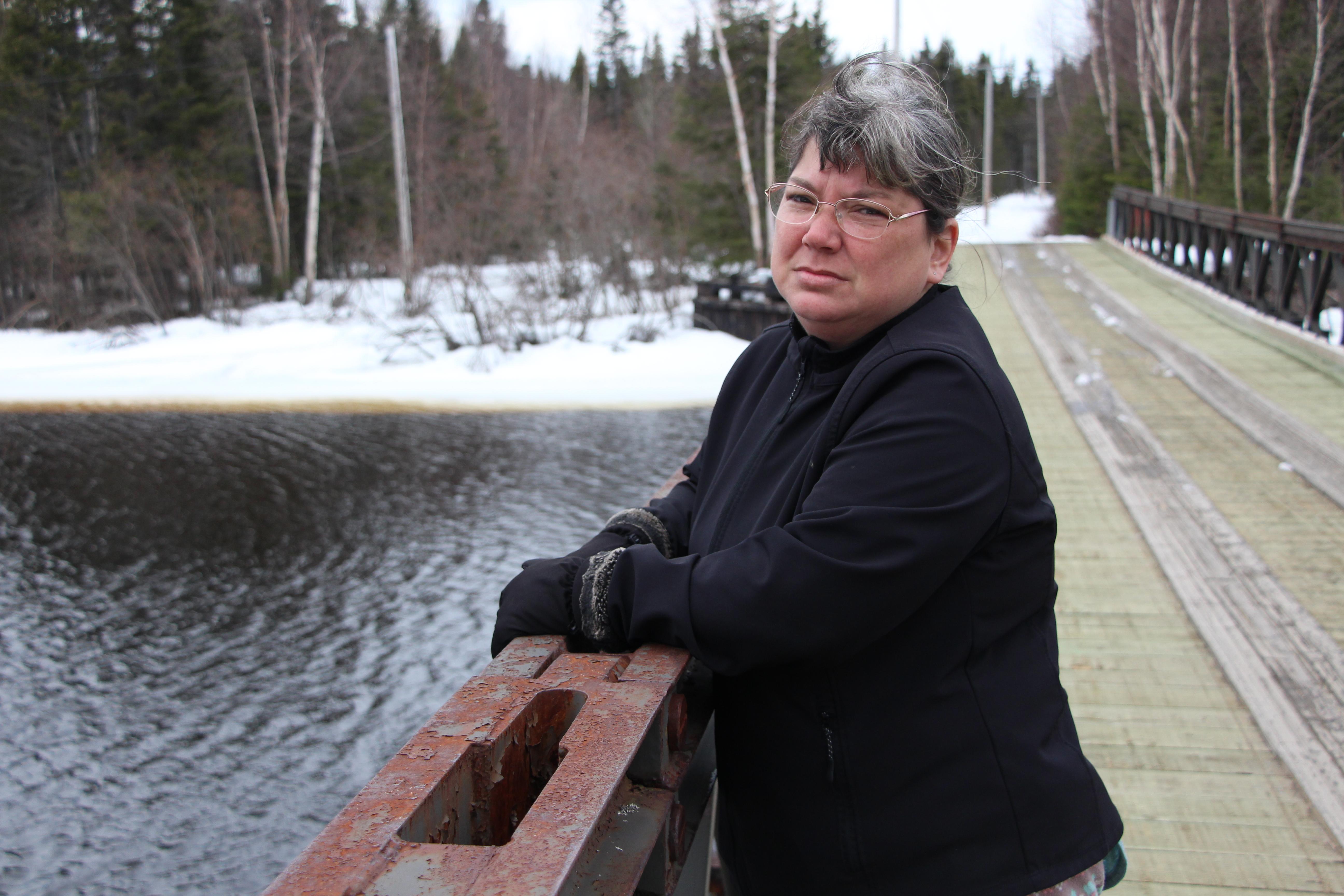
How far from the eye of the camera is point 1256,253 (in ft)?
36.6

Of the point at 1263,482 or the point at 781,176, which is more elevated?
the point at 781,176

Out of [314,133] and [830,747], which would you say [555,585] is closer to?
[830,747]

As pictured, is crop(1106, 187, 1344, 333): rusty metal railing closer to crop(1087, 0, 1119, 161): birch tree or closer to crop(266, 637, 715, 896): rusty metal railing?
crop(266, 637, 715, 896): rusty metal railing

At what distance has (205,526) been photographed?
809 centimetres

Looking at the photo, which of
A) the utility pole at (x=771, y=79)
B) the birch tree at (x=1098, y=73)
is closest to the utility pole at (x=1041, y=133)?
the birch tree at (x=1098, y=73)

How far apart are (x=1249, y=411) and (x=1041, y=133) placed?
57.9 meters

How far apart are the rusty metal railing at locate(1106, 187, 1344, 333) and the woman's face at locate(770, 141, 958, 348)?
8.86 m

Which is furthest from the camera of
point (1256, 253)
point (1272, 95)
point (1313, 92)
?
point (1272, 95)

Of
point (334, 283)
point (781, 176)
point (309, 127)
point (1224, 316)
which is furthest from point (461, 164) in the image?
point (781, 176)

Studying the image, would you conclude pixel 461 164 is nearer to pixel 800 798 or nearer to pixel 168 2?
pixel 168 2

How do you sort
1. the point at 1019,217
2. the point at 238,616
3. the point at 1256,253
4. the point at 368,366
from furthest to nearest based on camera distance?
the point at 1019,217 → the point at 368,366 → the point at 1256,253 → the point at 238,616

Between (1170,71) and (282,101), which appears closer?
(1170,71)

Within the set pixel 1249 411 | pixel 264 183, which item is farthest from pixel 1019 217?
pixel 1249 411

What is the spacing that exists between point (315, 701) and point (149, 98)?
2959 cm
